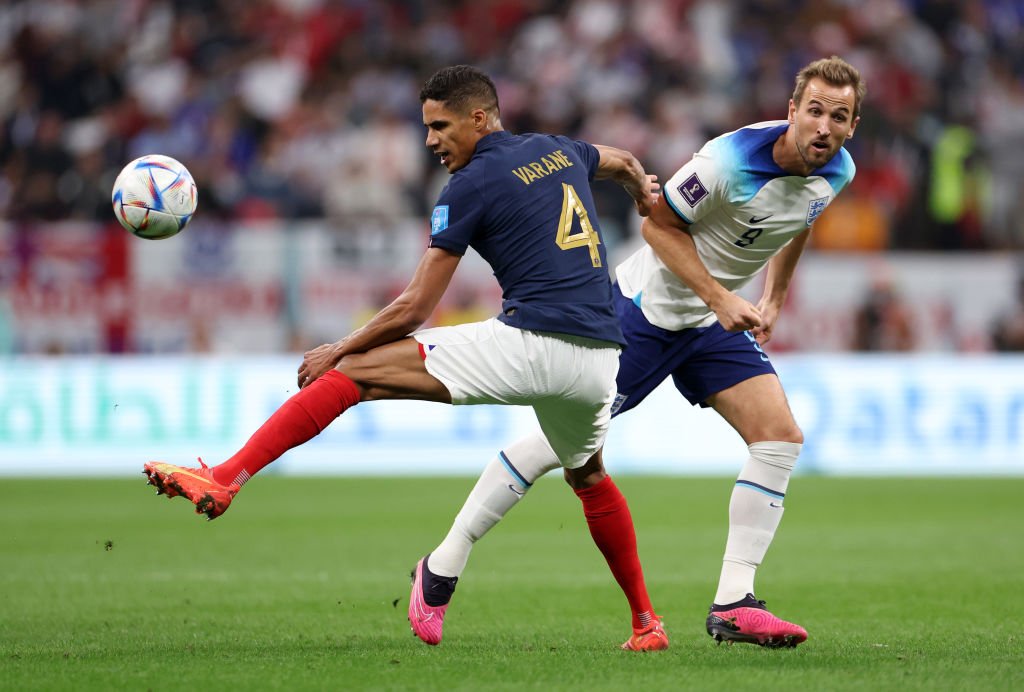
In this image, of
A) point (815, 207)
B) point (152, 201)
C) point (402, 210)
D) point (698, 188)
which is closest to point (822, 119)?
point (815, 207)

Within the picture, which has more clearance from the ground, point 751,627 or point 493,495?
point 493,495

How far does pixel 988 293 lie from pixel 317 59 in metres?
9.68

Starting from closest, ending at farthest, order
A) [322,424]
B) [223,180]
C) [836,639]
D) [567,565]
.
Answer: [322,424]
[836,639]
[567,565]
[223,180]

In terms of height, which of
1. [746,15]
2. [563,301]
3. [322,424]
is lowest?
[322,424]

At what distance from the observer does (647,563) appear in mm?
8367

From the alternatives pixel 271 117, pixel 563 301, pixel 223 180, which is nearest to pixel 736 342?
pixel 563 301

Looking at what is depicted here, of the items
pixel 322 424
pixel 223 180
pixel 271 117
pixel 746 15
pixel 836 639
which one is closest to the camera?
pixel 322 424

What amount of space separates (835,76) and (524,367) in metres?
1.78

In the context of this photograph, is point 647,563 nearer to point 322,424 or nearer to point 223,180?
point 322,424

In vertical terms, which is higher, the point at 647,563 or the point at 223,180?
the point at 223,180

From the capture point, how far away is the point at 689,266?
5.46 metres

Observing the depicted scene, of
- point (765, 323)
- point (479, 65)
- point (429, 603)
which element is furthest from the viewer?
point (479, 65)

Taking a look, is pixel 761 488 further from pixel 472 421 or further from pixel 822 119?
pixel 472 421

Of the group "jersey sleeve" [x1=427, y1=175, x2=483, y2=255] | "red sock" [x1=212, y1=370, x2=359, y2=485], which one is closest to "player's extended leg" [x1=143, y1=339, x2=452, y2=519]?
"red sock" [x1=212, y1=370, x2=359, y2=485]
